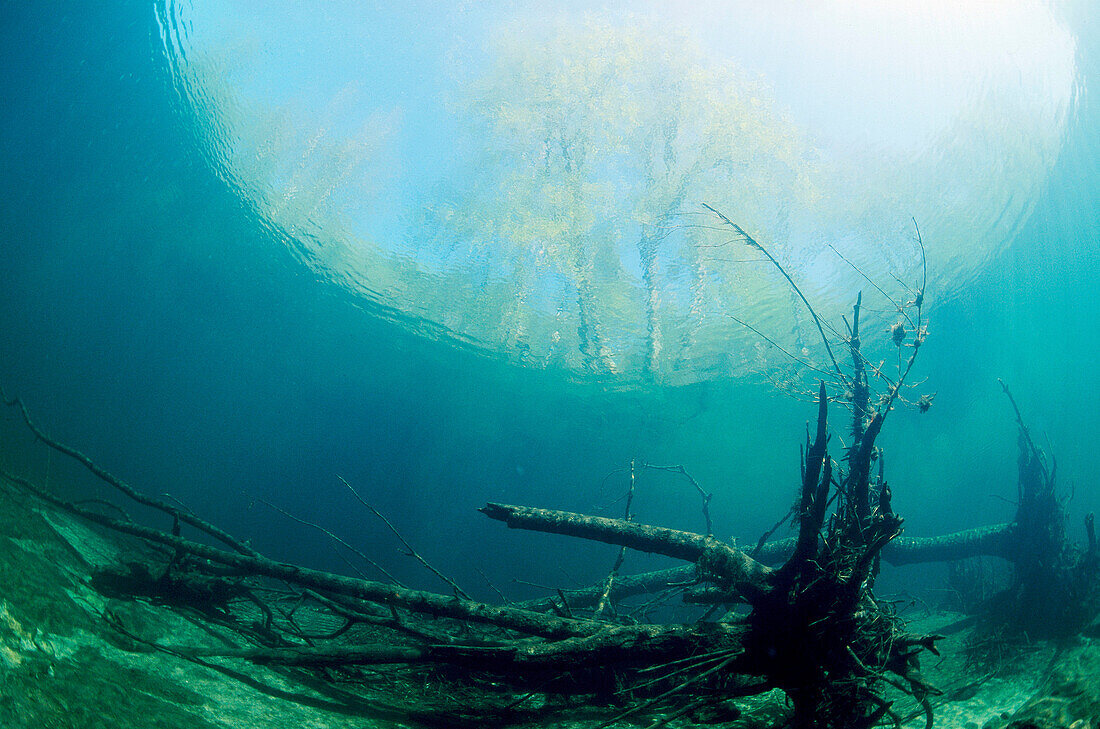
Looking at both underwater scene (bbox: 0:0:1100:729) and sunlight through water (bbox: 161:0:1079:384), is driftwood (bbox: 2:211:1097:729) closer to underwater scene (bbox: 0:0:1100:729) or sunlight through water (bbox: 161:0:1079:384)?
underwater scene (bbox: 0:0:1100:729)

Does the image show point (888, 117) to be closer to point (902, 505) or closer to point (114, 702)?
point (114, 702)

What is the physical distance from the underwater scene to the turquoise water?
156 mm

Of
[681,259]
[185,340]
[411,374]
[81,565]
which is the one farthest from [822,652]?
[185,340]

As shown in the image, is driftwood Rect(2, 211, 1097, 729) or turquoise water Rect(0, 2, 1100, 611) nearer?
driftwood Rect(2, 211, 1097, 729)

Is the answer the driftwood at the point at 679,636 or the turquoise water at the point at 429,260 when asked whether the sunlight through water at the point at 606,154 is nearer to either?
the turquoise water at the point at 429,260

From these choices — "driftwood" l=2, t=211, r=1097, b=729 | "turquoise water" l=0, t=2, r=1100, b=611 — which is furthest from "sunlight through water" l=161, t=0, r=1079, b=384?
"driftwood" l=2, t=211, r=1097, b=729

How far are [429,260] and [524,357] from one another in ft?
24.2

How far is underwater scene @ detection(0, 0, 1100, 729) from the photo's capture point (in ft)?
9.59

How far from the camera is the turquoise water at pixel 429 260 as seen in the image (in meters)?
13.6

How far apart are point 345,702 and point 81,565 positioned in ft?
11.0

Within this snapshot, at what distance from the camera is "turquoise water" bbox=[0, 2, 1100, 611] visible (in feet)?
44.5

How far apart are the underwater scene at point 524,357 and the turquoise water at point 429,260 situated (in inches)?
6.1

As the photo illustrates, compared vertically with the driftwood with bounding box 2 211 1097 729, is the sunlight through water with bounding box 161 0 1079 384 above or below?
above

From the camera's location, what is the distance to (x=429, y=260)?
17188mm
